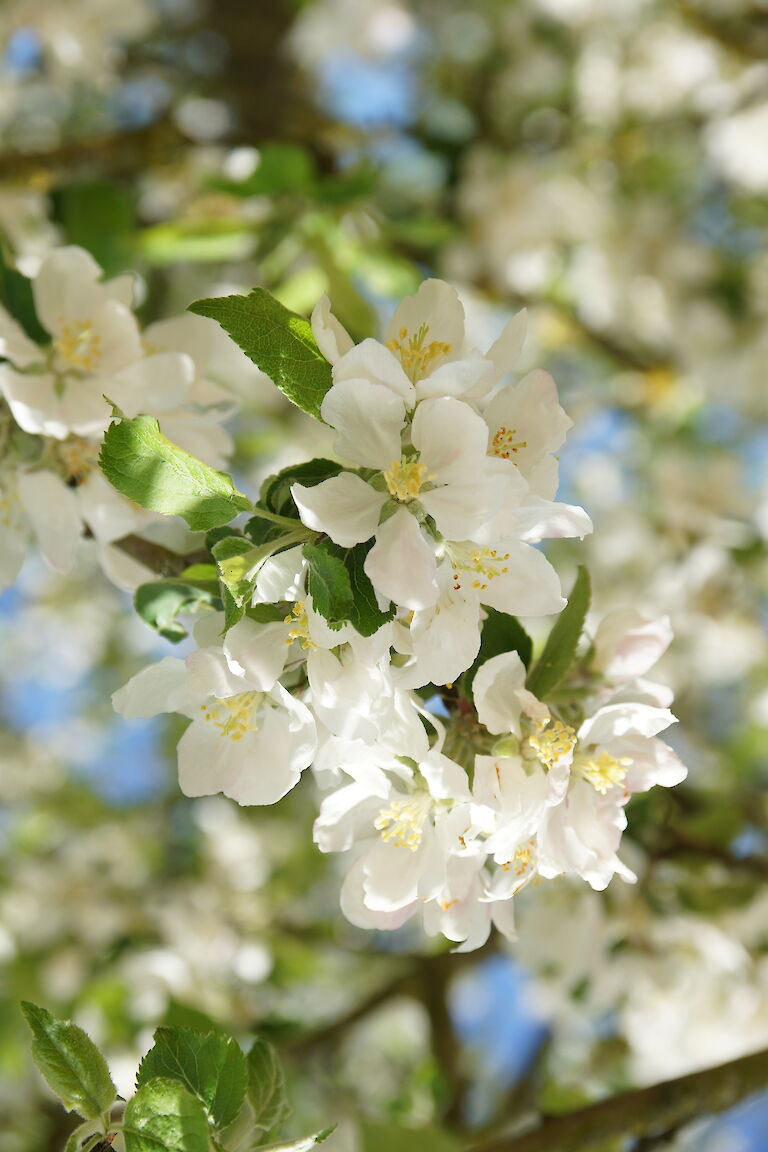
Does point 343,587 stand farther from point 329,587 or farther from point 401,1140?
point 401,1140

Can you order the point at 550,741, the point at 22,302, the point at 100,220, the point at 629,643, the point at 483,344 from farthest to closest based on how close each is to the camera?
the point at 483,344 → the point at 100,220 → the point at 22,302 → the point at 629,643 → the point at 550,741

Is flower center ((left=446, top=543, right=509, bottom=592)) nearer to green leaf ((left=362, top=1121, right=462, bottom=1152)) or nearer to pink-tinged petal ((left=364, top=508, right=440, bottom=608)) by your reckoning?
pink-tinged petal ((left=364, top=508, right=440, bottom=608))

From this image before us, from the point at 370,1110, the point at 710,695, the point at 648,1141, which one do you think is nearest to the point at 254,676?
the point at 648,1141

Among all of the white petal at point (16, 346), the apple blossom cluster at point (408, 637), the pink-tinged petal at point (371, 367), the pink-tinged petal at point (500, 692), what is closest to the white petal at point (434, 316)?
the apple blossom cluster at point (408, 637)

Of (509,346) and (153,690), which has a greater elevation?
(509,346)

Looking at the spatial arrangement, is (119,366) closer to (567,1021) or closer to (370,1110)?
(567,1021)

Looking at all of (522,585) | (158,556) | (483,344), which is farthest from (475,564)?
(483,344)

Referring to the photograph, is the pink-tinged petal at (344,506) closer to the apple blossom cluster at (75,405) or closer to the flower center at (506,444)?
the flower center at (506,444)
